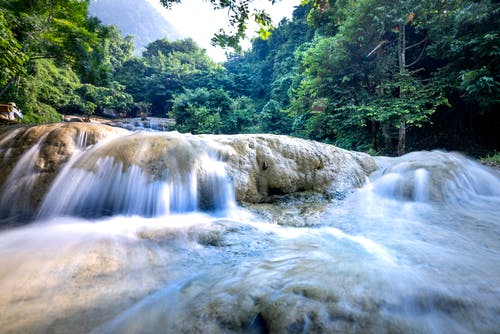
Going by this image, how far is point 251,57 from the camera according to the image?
3481cm

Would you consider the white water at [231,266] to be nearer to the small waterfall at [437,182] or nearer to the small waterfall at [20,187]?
the small waterfall at [437,182]

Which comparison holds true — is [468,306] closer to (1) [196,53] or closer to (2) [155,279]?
(2) [155,279]

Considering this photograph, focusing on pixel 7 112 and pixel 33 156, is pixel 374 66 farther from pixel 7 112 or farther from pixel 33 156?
pixel 7 112

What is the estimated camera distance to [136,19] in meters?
121

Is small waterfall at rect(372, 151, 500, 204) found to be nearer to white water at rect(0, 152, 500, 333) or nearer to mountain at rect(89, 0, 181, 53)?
white water at rect(0, 152, 500, 333)

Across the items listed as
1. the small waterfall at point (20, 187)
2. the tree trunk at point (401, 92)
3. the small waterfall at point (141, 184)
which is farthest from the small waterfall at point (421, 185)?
the small waterfall at point (20, 187)

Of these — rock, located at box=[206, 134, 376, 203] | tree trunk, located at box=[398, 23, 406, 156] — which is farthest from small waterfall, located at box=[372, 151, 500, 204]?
tree trunk, located at box=[398, 23, 406, 156]

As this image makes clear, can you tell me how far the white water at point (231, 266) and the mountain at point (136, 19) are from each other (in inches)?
4857

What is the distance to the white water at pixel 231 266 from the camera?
122 cm

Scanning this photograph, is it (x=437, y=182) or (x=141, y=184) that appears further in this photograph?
(x=437, y=182)

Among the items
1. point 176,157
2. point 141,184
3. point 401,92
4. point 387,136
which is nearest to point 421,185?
point 176,157

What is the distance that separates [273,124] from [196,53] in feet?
96.2

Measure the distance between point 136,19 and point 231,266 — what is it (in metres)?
154

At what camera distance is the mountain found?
111 metres
